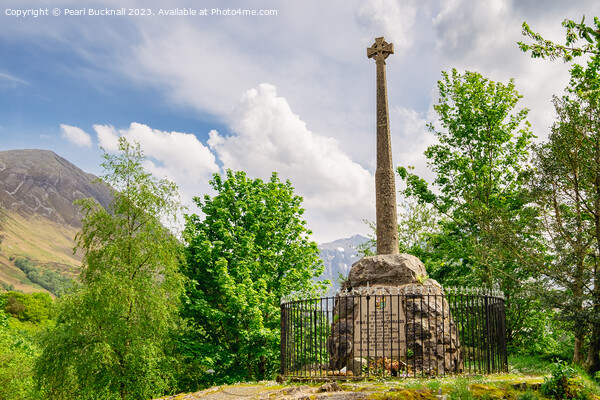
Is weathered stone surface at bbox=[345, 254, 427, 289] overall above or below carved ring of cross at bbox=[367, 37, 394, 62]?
below

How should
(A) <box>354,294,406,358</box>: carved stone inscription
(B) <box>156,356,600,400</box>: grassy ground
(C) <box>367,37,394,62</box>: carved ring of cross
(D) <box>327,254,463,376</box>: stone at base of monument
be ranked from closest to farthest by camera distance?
1. (B) <box>156,356,600,400</box>: grassy ground
2. (D) <box>327,254,463,376</box>: stone at base of monument
3. (A) <box>354,294,406,358</box>: carved stone inscription
4. (C) <box>367,37,394,62</box>: carved ring of cross

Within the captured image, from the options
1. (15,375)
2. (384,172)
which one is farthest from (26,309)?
(384,172)

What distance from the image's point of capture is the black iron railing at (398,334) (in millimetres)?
12500

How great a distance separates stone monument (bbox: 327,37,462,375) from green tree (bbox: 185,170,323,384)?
6700 mm

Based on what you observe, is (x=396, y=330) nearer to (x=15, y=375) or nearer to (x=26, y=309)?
(x=15, y=375)

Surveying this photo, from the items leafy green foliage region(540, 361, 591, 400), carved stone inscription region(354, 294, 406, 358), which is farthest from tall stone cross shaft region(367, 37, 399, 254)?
leafy green foliage region(540, 361, 591, 400)

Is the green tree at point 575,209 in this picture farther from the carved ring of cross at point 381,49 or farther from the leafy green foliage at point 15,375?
the leafy green foliage at point 15,375

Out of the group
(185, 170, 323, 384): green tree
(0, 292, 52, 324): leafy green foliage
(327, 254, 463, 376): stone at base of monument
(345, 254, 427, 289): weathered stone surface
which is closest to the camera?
(327, 254, 463, 376): stone at base of monument

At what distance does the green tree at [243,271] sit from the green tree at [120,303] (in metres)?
2.31

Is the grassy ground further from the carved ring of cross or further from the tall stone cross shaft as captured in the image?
the carved ring of cross

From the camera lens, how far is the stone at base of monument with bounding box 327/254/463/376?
12.4 metres

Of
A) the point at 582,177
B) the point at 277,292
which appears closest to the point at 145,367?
the point at 277,292

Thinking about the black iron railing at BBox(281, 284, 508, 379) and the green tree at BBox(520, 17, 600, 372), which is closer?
the black iron railing at BBox(281, 284, 508, 379)

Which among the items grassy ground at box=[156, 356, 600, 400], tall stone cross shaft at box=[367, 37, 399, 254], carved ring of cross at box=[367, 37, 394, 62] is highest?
carved ring of cross at box=[367, 37, 394, 62]
